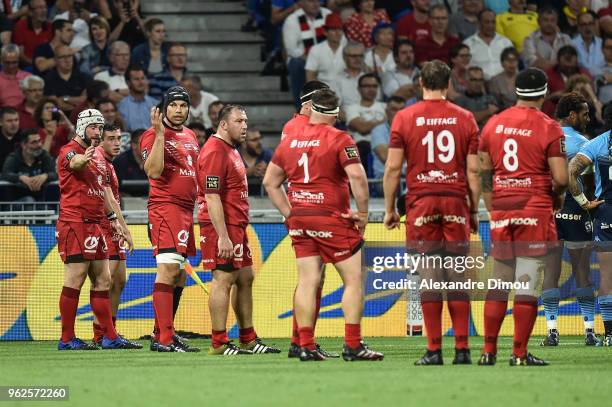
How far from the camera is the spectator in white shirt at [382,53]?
22.7 m

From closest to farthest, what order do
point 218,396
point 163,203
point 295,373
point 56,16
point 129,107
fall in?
point 218,396 → point 295,373 → point 163,203 → point 129,107 → point 56,16

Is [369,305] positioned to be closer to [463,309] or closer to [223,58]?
[463,309]

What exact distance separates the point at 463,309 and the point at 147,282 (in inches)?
260

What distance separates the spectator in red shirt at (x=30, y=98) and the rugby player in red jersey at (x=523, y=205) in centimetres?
1046

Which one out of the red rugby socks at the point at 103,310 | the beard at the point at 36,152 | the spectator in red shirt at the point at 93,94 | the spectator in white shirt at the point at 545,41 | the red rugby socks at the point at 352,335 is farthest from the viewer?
the spectator in white shirt at the point at 545,41

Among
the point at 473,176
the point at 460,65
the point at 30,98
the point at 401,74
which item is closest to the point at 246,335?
the point at 473,176

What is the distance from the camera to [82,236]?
14.7 metres

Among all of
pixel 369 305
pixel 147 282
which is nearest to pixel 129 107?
pixel 147 282

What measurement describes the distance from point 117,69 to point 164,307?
27.0 feet

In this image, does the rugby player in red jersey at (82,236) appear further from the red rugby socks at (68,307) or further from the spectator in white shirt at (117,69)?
A: the spectator in white shirt at (117,69)

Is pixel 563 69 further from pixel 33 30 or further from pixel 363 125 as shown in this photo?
pixel 33 30

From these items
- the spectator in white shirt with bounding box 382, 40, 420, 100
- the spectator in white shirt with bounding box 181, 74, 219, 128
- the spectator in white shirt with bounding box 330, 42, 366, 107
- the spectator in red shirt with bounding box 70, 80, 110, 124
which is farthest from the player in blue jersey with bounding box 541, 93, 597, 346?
the spectator in red shirt with bounding box 70, 80, 110, 124

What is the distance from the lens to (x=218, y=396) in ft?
31.1

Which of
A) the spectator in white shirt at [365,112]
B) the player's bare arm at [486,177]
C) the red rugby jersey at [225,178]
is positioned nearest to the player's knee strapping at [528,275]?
the player's bare arm at [486,177]
